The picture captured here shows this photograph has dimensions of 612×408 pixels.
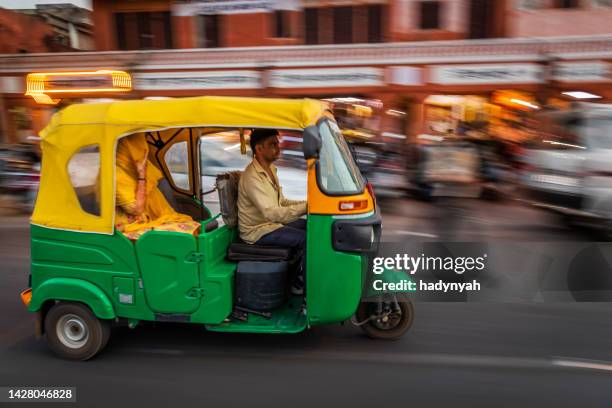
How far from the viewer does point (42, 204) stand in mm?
4078

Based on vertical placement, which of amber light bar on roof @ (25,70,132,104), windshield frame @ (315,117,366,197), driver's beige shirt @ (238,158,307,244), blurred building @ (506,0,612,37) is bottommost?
driver's beige shirt @ (238,158,307,244)

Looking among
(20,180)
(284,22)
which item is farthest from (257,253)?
(284,22)

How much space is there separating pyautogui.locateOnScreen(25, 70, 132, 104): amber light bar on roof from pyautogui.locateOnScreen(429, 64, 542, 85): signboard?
10.4 m

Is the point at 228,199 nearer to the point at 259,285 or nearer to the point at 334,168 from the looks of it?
the point at 259,285

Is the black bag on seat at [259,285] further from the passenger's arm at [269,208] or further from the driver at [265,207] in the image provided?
the passenger's arm at [269,208]

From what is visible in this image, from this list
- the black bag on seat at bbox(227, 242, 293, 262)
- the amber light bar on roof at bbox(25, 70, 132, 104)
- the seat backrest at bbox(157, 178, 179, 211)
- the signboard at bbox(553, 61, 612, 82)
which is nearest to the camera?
the black bag on seat at bbox(227, 242, 293, 262)

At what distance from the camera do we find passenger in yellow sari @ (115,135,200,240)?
4.01 m

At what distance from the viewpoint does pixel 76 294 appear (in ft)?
13.1

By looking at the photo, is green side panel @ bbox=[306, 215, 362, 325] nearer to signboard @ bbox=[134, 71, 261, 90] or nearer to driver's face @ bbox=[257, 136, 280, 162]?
driver's face @ bbox=[257, 136, 280, 162]

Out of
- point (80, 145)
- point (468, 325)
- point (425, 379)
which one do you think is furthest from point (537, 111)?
point (80, 145)

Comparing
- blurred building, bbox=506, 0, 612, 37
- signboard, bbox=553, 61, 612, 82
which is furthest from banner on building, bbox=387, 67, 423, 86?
signboard, bbox=553, 61, 612, 82

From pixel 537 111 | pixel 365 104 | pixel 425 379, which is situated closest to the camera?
pixel 425 379

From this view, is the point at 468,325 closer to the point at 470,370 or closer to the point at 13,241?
the point at 470,370

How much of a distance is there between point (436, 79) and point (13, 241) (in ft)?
41.0
